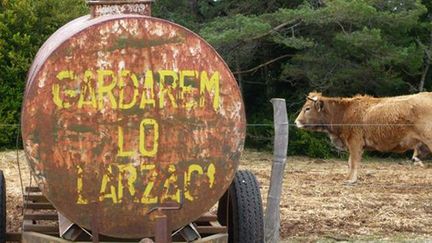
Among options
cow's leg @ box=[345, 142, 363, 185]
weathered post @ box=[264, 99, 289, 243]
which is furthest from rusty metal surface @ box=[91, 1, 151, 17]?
cow's leg @ box=[345, 142, 363, 185]

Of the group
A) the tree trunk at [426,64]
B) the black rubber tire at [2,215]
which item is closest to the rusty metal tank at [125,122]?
the black rubber tire at [2,215]

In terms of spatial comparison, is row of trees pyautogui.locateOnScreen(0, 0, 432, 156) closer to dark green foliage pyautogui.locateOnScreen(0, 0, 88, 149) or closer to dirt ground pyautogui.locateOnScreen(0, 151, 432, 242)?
dark green foliage pyautogui.locateOnScreen(0, 0, 88, 149)

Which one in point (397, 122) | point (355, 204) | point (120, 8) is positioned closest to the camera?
point (120, 8)

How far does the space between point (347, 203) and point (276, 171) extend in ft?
12.3

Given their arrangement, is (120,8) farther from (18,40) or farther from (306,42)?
(306,42)

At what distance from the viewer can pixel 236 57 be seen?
2012cm

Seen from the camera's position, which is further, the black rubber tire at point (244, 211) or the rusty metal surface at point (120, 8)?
the black rubber tire at point (244, 211)

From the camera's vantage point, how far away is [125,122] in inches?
188

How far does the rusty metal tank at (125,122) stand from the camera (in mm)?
4703

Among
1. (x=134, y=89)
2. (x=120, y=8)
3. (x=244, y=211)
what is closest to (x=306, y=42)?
(x=244, y=211)

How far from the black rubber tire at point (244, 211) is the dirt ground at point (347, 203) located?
1.79 metres

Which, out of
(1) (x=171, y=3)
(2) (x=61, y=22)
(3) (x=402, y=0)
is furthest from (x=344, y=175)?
(1) (x=171, y=3)

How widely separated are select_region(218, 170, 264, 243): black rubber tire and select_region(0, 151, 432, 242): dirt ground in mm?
1787

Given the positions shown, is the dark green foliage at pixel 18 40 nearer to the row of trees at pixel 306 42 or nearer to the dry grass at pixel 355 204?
the row of trees at pixel 306 42
